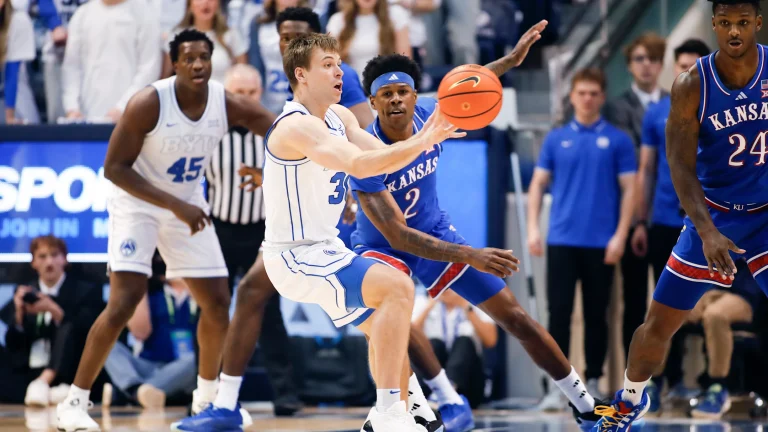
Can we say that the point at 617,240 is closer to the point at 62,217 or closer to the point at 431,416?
the point at 431,416

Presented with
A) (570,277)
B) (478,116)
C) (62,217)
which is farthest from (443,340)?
(478,116)

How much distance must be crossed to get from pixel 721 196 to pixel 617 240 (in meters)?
2.80

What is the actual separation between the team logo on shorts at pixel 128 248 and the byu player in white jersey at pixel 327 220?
1684 millimetres

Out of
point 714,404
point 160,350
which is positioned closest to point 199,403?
point 160,350

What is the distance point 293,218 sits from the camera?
5453 mm

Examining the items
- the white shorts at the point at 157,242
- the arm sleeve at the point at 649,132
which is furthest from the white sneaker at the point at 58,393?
the arm sleeve at the point at 649,132

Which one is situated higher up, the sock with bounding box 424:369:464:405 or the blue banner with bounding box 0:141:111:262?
the blue banner with bounding box 0:141:111:262

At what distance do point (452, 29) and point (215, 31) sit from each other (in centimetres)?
209

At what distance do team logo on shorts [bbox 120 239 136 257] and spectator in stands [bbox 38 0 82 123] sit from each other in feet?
10.9

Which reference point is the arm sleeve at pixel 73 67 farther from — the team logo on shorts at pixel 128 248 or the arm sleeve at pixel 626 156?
the arm sleeve at pixel 626 156

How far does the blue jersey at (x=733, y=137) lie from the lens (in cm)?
539

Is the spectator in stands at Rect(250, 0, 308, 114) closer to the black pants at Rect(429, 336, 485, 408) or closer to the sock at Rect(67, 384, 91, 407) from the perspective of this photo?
the black pants at Rect(429, 336, 485, 408)

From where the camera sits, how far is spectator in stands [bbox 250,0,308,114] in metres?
9.47

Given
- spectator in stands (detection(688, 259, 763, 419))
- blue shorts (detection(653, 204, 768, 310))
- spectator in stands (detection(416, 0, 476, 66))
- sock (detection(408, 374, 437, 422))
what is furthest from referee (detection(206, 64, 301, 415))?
blue shorts (detection(653, 204, 768, 310))
